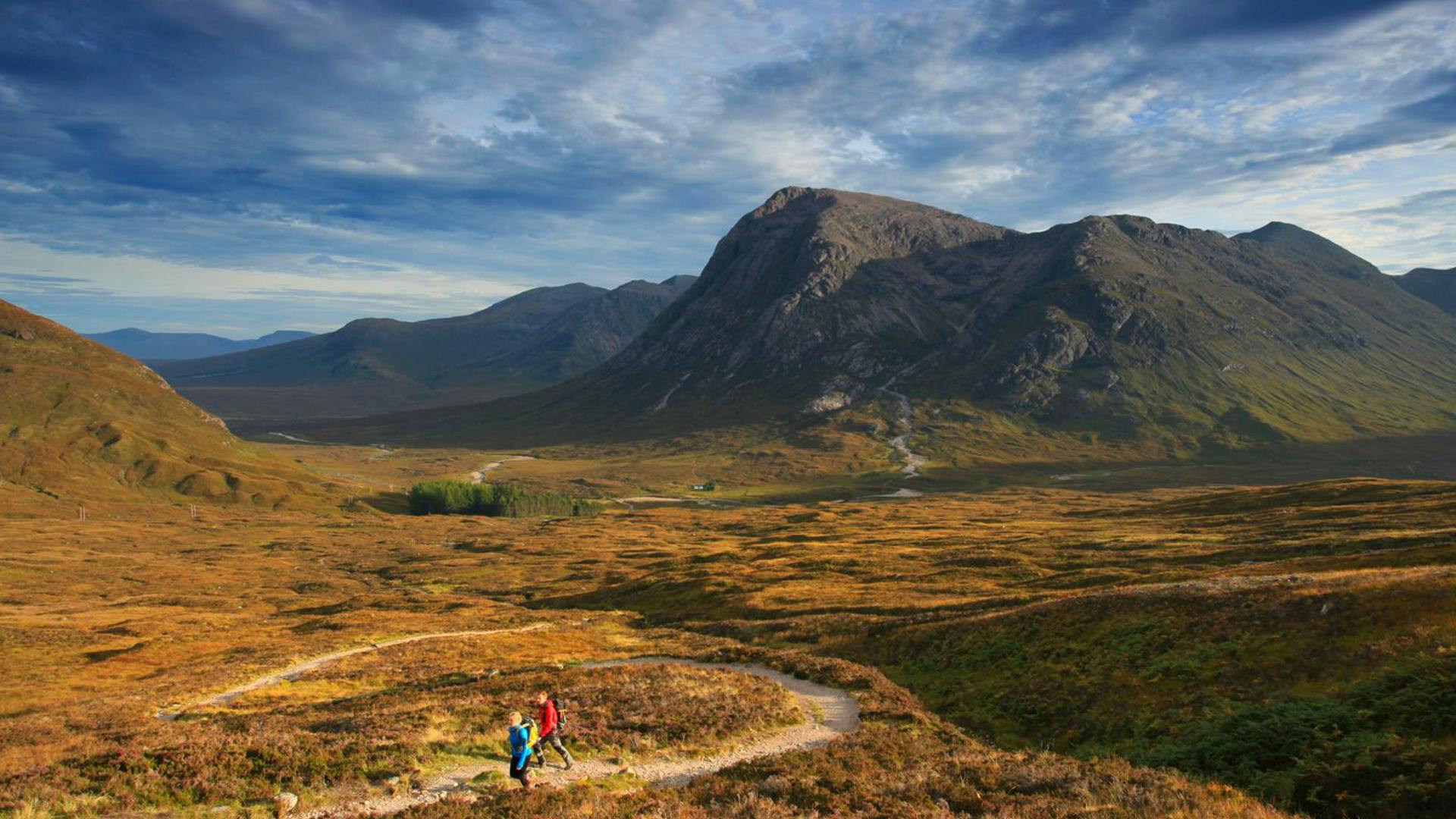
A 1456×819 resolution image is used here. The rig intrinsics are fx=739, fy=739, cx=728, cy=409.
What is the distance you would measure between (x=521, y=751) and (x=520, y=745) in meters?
0.18

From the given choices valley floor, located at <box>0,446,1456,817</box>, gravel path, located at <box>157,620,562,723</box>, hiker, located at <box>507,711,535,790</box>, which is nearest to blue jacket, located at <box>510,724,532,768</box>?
hiker, located at <box>507,711,535,790</box>

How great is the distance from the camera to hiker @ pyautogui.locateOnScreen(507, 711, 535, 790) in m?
23.1

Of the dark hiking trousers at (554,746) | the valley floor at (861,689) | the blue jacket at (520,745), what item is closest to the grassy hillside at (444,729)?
the valley floor at (861,689)

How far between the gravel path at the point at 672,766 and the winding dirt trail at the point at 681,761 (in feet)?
0.08

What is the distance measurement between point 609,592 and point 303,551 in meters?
108

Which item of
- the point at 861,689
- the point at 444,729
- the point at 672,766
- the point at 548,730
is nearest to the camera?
the point at 548,730

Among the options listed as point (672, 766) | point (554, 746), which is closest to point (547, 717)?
point (554, 746)

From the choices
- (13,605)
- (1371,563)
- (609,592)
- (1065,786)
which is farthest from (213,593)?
(1371,563)

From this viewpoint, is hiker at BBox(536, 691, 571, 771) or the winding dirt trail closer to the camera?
the winding dirt trail

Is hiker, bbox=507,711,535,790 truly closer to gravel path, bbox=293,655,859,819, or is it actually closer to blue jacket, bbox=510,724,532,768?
blue jacket, bbox=510,724,532,768

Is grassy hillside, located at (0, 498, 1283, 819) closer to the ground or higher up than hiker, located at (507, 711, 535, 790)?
closer to the ground

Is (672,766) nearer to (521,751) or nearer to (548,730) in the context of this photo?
(548,730)

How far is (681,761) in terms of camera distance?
2739 centimetres

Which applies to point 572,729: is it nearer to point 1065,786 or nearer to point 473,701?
point 473,701
